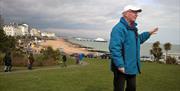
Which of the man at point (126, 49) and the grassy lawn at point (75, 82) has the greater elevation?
the man at point (126, 49)

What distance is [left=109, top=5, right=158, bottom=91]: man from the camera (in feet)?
27.1

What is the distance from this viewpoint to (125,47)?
8461 mm

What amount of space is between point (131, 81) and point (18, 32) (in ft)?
574

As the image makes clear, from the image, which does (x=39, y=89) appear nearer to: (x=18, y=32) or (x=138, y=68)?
(x=138, y=68)

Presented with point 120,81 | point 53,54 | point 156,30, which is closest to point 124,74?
point 120,81

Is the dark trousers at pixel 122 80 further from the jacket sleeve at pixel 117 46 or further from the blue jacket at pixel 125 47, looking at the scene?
the jacket sleeve at pixel 117 46

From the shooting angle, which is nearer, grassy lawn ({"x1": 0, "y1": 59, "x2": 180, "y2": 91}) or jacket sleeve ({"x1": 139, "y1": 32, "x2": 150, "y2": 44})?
jacket sleeve ({"x1": 139, "y1": 32, "x2": 150, "y2": 44})

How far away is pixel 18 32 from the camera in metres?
180

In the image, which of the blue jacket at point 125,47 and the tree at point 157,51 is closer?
the blue jacket at point 125,47

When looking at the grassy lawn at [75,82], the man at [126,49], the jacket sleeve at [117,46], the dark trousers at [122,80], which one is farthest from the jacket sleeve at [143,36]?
the grassy lawn at [75,82]

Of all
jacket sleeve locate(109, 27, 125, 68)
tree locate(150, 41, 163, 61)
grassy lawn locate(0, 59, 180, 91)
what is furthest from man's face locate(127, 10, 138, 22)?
tree locate(150, 41, 163, 61)

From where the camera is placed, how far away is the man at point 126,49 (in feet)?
27.1

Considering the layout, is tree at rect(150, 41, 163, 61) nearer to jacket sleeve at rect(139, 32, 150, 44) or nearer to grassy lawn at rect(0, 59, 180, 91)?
grassy lawn at rect(0, 59, 180, 91)

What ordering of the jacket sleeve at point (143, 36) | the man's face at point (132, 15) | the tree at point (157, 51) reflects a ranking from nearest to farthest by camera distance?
the man's face at point (132, 15) < the jacket sleeve at point (143, 36) < the tree at point (157, 51)
